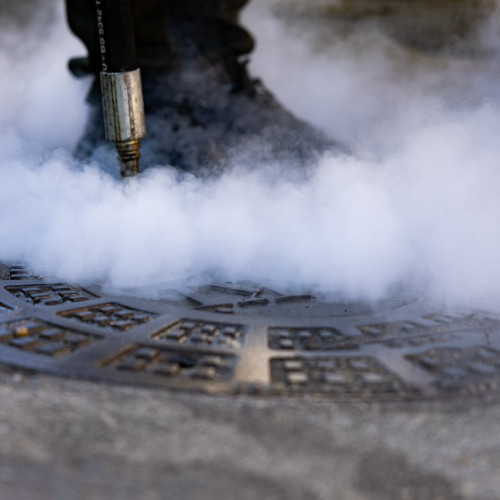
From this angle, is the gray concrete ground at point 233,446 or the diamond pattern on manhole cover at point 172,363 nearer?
the gray concrete ground at point 233,446

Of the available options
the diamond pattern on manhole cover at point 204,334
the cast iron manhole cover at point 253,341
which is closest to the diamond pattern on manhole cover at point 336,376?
the cast iron manhole cover at point 253,341

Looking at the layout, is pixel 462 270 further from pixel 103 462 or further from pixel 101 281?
pixel 103 462

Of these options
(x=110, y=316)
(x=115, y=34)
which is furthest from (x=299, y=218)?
(x=115, y=34)

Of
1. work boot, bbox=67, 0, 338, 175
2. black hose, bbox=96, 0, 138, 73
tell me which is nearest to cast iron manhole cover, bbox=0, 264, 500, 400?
black hose, bbox=96, 0, 138, 73

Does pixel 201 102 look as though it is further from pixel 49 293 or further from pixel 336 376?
pixel 336 376

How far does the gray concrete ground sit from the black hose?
6.51 ft

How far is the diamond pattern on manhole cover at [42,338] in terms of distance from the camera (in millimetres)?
2346

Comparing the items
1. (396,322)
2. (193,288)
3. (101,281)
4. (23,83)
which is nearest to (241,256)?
(193,288)

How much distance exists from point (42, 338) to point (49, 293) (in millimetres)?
518

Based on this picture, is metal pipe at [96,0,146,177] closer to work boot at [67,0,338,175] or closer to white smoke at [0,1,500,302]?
white smoke at [0,1,500,302]

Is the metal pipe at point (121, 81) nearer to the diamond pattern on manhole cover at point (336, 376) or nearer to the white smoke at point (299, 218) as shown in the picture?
the white smoke at point (299, 218)

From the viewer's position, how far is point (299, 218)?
11.5ft

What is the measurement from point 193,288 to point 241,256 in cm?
38

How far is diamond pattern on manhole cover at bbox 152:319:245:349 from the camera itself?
2447 mm
